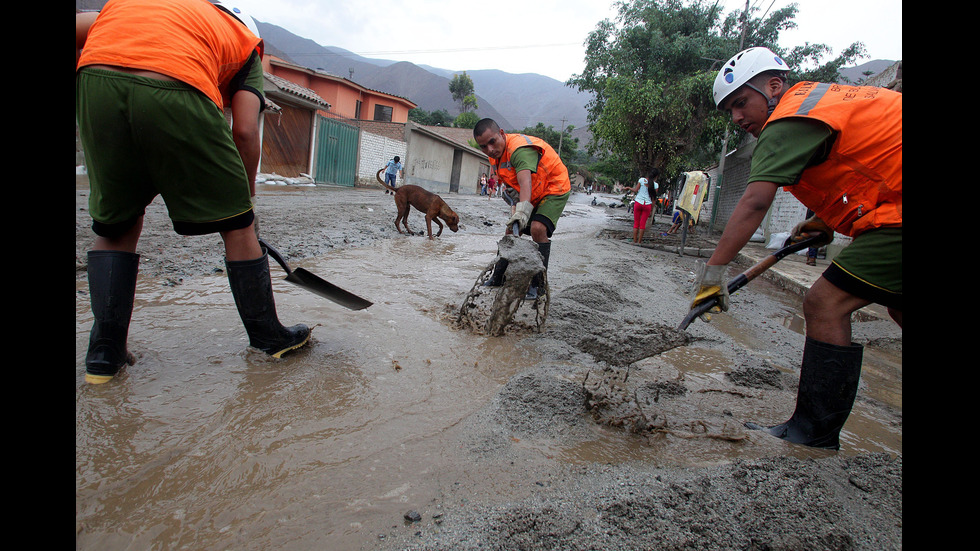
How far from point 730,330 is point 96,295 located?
376 centimetres

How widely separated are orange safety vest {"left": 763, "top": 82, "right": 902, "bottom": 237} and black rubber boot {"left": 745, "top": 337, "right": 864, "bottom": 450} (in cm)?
43

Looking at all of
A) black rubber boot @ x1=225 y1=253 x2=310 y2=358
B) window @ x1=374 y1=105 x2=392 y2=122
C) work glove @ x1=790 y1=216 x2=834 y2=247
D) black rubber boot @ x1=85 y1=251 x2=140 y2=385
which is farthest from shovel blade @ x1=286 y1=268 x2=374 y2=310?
window @ x1=374 y1=105 x2=392 y2=122

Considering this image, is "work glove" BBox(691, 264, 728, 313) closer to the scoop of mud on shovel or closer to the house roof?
the scoop of mud on shovel

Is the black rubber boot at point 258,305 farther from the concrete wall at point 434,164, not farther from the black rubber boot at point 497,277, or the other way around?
the concrete wall at point 434,164

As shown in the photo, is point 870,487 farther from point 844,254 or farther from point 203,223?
point 203,223

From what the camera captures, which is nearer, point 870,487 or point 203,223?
point 870,487

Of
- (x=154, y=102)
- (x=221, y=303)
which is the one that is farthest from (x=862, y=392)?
(x=221, y=303)

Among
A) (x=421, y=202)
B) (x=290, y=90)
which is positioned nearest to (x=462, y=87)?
(x=290, y=90)

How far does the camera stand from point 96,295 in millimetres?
1737

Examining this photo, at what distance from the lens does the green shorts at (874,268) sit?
152cm

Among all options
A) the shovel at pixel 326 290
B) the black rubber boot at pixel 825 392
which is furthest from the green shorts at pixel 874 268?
the shovel at pixel 326 290

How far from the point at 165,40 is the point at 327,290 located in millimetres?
1229

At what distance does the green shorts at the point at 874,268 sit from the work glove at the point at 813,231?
52 centimetres
